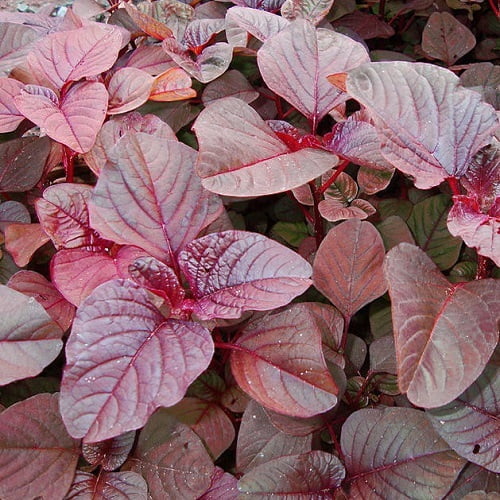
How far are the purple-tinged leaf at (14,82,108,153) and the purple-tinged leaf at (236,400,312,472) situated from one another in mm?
434

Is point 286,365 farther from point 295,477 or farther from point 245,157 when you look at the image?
point 245,157

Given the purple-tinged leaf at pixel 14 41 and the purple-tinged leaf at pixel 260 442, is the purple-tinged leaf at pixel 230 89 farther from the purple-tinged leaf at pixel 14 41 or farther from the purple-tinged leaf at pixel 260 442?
the purple-tinged leaf at pixel 260 442

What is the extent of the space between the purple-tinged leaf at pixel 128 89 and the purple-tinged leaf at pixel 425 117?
1.19 ft

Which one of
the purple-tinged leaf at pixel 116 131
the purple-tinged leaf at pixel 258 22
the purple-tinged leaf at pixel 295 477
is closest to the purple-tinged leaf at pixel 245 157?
the purple-tinged leaf at pixel 116 131

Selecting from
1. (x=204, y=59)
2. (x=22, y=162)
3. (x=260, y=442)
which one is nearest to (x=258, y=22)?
(x=204, y=59)

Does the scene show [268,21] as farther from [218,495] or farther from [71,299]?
[218,495]

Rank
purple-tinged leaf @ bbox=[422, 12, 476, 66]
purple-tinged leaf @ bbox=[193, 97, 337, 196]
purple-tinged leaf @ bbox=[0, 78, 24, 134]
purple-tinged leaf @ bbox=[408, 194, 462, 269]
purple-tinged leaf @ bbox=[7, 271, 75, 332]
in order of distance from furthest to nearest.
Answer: purple-tinged leaf @ bbox=[422, 12, 476, 66] < purple-tinged leaf @ bbox=[408, 194, 462, 269] < purple-tinged leaf @ bbox=[0, 78, 24, 134] < purple-tinged leaf @ bbox=[7, 271, 75, 332] < purple-tinged leaf @ bbox=[193, 97, 337, 196]

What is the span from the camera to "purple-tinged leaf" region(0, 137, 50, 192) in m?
1.04

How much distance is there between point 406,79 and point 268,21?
0.36m

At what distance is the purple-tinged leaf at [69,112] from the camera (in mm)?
866

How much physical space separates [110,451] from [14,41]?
0.73 meters

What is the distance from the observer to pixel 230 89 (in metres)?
1.17

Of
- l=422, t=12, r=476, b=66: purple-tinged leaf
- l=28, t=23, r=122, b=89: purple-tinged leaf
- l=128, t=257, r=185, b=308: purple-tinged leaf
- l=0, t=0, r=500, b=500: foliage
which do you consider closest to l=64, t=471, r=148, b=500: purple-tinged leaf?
l=0, t=0, r=500, b=500: foliage

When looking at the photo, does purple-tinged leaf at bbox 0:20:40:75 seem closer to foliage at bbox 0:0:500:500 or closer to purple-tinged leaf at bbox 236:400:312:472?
foliage at bbox 0:0:500:500
